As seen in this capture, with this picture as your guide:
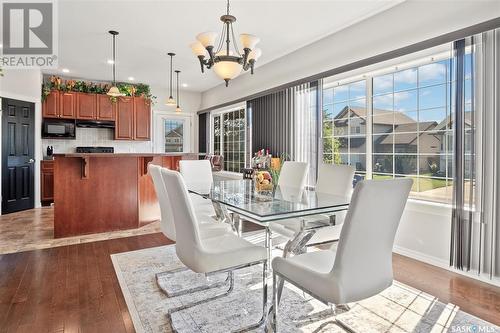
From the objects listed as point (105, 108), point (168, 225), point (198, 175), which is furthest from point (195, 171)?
point (105, 108)

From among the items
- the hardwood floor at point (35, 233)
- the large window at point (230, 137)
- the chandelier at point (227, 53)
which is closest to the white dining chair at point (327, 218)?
the chandelier at point (227, 53)

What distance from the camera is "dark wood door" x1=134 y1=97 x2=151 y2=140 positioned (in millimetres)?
7078

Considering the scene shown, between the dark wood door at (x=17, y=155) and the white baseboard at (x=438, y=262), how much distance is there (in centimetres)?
631

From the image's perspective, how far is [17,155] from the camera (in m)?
5.53

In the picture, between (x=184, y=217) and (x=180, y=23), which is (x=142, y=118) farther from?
(x=184, y=217)

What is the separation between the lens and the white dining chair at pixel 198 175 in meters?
3.51

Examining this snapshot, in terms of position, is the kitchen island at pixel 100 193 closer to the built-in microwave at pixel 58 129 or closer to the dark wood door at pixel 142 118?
the dark wood door at pixel 142 118

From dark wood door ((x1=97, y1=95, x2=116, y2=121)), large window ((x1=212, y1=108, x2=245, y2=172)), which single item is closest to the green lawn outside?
large window ((x1=212, y1=108, x2=245, y2=172))

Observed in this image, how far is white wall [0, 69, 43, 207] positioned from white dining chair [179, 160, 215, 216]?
407cm

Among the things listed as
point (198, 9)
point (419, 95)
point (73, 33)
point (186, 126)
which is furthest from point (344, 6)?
point (186, 126)

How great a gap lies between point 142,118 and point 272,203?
585cm

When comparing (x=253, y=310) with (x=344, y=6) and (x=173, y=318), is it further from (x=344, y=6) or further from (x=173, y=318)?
(x=344, y=6)

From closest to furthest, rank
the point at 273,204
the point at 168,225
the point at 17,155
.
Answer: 1. the point at 273,204
2. the point at 168,225
3. the point at 17,155

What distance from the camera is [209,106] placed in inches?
296
